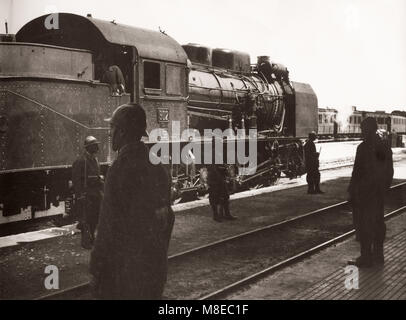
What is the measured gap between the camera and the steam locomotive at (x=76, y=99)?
7.02m

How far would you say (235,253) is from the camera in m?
7.10

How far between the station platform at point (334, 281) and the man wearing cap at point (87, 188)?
274cm

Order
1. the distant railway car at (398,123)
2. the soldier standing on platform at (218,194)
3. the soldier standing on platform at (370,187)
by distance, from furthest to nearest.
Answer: the distant railway car at (398,123)
the soldier standing on platform at (218,194)
the soldier standing on platform at (370,187)

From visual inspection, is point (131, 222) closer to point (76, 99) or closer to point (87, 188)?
point (87, 188)

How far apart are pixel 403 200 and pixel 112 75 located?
806 centimetres

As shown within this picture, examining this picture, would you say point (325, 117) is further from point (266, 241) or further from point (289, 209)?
point (266, 241)

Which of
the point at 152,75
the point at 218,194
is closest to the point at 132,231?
the point at 218,194

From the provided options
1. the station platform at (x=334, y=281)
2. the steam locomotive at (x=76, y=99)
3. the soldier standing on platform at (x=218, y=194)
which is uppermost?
the steam locomotive at (x=76, y=99)

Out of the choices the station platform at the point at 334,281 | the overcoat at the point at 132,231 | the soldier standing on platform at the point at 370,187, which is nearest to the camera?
the overcoat at the point at 132,231

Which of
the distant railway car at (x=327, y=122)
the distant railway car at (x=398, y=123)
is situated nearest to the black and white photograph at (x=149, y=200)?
the distant railway car at (x=327, y=122)

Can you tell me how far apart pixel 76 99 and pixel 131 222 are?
5.38 metres

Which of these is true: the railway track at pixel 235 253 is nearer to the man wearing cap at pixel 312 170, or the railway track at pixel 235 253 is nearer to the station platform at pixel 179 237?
the station platform at pixel 179 237

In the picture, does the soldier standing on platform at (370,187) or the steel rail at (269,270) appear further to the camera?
the soldier standing on platform at (370,187)
